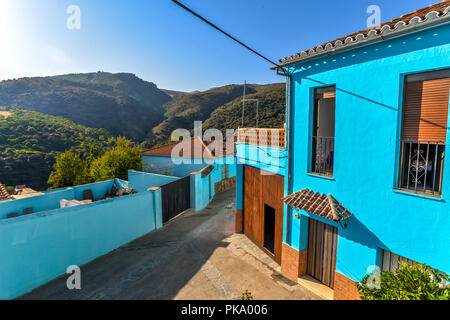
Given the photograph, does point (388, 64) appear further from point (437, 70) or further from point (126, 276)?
point (126, 276)

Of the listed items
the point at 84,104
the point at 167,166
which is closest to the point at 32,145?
the point at 84,104

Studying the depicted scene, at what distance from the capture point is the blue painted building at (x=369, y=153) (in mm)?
4383

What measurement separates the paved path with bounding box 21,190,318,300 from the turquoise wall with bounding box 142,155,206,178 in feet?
35.0

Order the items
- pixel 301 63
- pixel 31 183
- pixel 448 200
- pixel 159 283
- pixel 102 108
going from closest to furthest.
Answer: pixel 448 200
pixel 301 63
pixel 159 283
pixel 31 183
pixel 102 108

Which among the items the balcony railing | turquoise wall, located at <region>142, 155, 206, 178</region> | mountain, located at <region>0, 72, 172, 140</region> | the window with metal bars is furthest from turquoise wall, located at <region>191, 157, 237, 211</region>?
mountain, located at <region>0, 72, 172, 140</region>

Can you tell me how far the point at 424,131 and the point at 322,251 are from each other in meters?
4.29

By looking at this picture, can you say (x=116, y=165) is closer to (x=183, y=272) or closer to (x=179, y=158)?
(x=179, y=158)

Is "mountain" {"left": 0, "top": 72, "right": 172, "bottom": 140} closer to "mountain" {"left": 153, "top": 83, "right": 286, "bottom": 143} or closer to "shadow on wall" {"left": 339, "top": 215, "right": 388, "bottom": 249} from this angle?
"mountain" {"left": 153, "top": 83, "right": 286, "bottom": 143}

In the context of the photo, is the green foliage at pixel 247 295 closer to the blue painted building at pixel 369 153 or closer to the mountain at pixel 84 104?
the blue painted building at pixel 369 153

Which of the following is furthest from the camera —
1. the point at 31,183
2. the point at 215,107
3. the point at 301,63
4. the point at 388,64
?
the point at 215,107

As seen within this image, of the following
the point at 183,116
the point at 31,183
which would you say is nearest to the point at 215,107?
the point at 183,116

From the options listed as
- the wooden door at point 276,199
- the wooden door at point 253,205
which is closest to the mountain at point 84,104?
the wooden door at point 253,205

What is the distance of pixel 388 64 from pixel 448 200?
2887 mm

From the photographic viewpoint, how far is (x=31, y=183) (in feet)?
136
